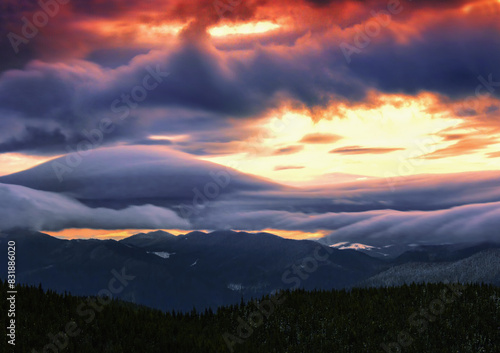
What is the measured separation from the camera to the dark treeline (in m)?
27.1

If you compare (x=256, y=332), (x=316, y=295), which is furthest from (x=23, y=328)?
(x=316, y=295)

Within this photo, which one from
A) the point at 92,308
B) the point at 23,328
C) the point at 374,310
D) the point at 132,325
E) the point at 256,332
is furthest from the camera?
the point at 374,310

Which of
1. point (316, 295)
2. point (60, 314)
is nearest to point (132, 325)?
point (60, 314)

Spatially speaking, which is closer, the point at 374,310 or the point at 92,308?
the point at 92,308

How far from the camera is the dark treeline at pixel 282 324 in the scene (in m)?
27.1

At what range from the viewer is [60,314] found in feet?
97.4

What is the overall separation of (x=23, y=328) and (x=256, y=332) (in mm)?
14502

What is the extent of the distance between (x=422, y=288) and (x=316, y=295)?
29.8 ft

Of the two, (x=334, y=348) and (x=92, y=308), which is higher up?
(x=92, y=308)

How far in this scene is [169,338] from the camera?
91.6ft

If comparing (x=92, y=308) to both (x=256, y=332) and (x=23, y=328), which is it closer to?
(x=23, y=328)

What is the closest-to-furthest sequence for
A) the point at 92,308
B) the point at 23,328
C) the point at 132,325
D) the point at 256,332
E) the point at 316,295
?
the point at 23,328 < the point at 132,325 < the point at 92,308 < the point at 256,332 < the point at 316,295

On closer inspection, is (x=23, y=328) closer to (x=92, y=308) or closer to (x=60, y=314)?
(x=60, y=314)

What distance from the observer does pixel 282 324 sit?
3362cm
